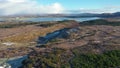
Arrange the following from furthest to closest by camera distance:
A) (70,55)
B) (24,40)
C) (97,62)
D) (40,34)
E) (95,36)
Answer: (40,34) → (24,40) → (95,36) → (70,55) → (97,62)

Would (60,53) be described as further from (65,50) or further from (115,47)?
(115,47)

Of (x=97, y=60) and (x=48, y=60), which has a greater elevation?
(x=48, y=60)

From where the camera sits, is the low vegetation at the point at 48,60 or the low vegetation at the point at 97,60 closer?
the low vegetation at the point at 97,60

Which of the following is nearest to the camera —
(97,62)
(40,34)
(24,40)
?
(97,62)

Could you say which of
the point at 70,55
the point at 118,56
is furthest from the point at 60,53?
the point at 118,56

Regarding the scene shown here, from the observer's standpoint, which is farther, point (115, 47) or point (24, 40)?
point (24, 40)

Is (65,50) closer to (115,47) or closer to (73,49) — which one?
(73,49)

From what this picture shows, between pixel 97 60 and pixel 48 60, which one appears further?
pixel 48 60

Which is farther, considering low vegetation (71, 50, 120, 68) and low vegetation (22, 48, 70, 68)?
low vegetation (22, 48, 70, 68)

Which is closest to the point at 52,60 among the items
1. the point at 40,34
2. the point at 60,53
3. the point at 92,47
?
the point at 60,53
